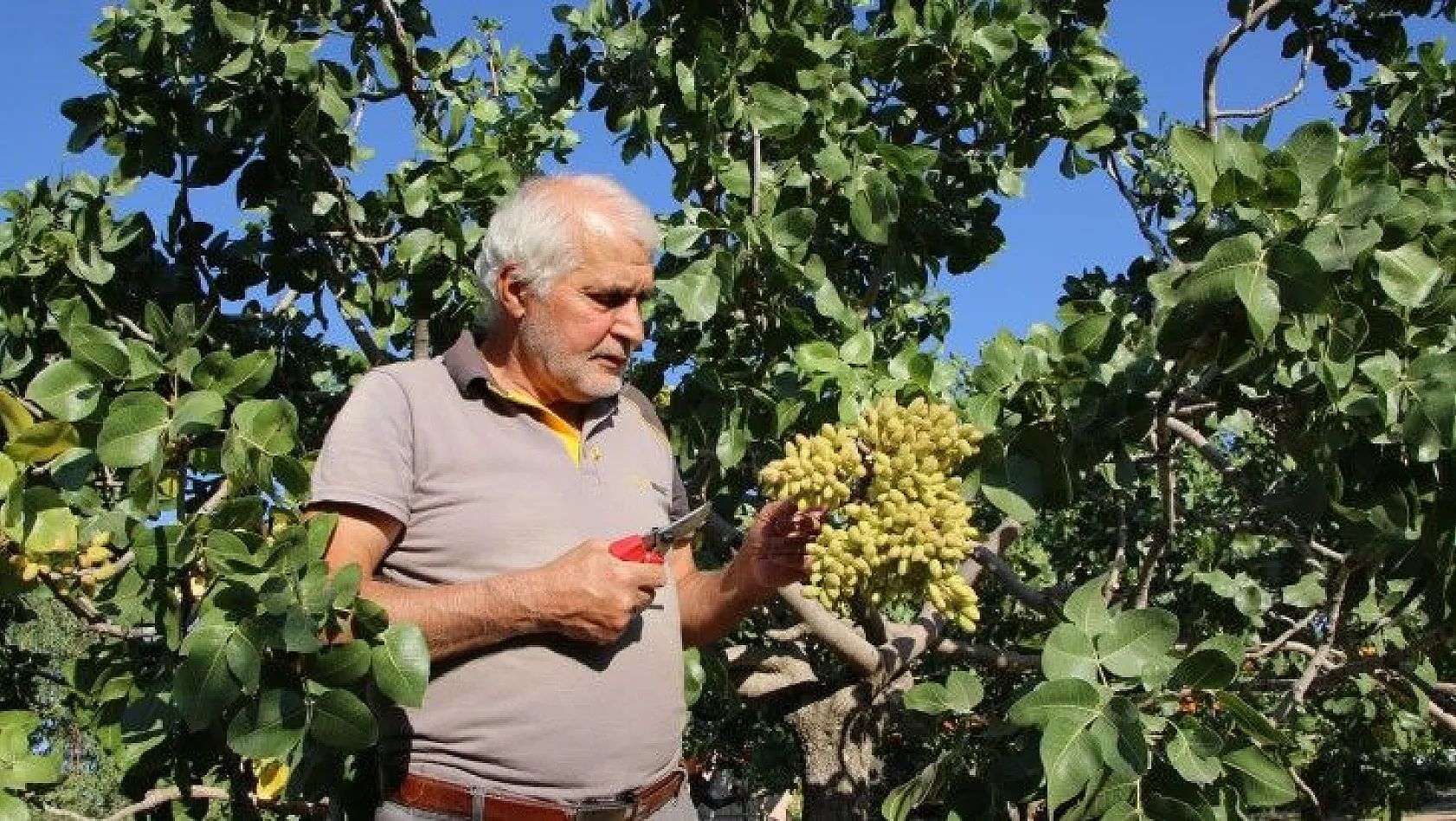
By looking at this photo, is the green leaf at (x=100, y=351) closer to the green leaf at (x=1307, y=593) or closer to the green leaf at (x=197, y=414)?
the green leaf at (x=197, y=414)

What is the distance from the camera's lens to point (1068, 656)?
243 cm

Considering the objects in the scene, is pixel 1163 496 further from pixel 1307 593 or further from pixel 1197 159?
pixel 1197 159

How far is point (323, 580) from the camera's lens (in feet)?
7.07

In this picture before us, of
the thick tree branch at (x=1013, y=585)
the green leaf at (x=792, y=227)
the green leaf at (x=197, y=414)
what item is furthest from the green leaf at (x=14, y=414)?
the thick tree branch at (x=1013, y=585)

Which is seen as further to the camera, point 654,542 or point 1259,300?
point 654,542

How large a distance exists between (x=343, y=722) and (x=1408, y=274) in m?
1.73

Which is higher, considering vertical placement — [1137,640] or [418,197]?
[418,197]

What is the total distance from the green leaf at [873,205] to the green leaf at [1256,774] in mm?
1448

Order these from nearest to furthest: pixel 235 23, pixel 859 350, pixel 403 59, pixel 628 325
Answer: pixel 628 325 → pixel 859 350 → pixel 235 23 → pixel 403 59

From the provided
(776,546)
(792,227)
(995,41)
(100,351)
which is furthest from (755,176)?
(100,351)

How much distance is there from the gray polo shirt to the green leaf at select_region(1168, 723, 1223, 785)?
794mm

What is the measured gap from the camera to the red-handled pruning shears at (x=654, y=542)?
2334 millimetres

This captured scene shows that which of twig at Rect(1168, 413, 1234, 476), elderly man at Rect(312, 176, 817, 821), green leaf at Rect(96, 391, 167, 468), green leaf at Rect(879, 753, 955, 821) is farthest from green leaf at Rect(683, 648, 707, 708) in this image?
green leaf at Rect(96, 391, 167, 468)

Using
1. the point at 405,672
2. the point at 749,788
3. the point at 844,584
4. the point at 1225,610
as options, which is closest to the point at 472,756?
the point at 405,672
